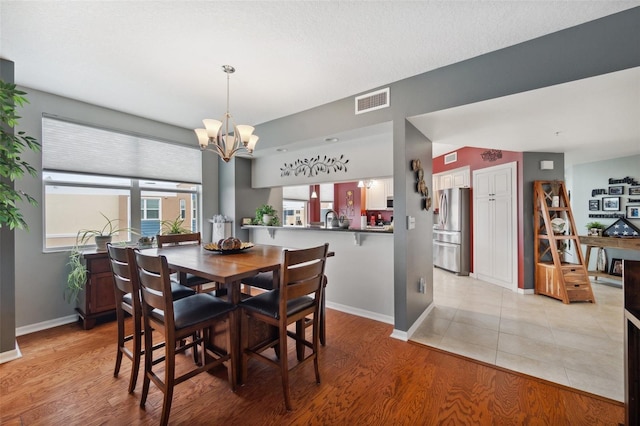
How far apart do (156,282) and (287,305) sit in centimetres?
82

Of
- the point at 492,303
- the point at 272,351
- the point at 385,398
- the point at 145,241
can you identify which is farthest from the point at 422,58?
the point at 145,241

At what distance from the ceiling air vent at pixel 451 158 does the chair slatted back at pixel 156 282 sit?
230 inches

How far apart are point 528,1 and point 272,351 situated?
330 centimetres

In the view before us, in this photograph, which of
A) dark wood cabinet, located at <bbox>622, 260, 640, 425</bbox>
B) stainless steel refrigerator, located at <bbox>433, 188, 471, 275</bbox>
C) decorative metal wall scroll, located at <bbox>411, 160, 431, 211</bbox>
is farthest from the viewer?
stainless steel refrigerator, located at <bbox>433, 188, 471, 275</bbox>

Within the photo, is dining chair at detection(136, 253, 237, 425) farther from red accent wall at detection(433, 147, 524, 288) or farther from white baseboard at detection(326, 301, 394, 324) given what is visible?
red accent wall at detection(433, 147, 524, 288)

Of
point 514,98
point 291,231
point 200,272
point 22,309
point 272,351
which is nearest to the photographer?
point 200,272

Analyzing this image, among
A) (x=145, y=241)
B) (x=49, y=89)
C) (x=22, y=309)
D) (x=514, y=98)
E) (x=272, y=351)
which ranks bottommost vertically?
(x=272, y=351)

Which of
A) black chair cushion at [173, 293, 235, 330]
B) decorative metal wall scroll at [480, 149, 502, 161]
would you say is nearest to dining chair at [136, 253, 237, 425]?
black chair cushion at [173, 293, 235, 330]

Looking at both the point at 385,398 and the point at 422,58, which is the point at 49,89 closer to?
the point at 422,58

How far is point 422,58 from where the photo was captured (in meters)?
2.32

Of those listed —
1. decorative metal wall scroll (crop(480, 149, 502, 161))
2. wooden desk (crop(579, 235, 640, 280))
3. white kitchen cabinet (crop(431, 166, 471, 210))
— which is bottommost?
wooden desk (crop(579, 235, 640, 280))

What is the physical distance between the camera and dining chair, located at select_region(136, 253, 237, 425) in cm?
152

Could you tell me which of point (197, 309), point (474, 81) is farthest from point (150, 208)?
point (474, 81)

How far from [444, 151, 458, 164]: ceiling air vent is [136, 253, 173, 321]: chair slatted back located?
5846mm
